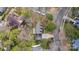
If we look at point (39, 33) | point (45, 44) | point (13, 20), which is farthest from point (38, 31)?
point (13, 20)

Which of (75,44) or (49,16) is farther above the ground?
(49,16)

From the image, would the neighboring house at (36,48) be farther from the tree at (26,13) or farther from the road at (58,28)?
the tree at (26,13)

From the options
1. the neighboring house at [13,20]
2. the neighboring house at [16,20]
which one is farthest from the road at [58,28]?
the neighboring house at [13,20]

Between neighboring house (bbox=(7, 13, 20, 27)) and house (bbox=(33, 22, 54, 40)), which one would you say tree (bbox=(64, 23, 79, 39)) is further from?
neighboring house (bbox=(7, 13, 20, 27))

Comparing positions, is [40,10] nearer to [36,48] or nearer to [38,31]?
[38,31]

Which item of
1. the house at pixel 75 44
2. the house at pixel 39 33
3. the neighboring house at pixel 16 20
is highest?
the neighboring house at pixel 16 20
